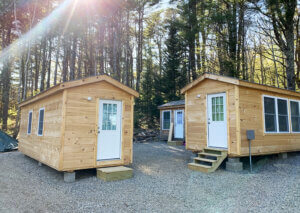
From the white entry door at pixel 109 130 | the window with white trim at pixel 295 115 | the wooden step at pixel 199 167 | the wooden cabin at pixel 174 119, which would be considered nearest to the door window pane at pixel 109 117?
the white entry door at pixel 109 130

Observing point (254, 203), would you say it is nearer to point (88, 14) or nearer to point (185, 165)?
point (185, 165)

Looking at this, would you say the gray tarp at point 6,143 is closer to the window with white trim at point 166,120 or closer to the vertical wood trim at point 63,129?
the vertical wood trim at point 63,129

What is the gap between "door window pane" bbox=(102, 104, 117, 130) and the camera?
5.84 m

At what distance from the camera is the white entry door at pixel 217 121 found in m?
6.45

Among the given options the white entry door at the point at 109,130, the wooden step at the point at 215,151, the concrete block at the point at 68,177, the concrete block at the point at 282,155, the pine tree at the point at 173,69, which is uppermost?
the pine tree at the point at 173,69

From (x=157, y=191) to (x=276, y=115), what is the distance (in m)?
5.40

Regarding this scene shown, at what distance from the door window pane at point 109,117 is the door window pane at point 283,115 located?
5.85m

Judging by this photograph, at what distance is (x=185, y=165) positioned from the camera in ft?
22.5

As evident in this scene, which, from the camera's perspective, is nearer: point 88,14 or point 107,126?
point 107,126

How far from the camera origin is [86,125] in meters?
5.46

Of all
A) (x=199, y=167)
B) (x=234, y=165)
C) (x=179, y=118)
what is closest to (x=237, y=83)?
(x=234, y=165)

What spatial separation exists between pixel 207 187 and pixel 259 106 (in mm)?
3598

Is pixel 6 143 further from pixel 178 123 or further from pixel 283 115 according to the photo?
pixel 283 115

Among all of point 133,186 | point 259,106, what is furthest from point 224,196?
point 259,106
